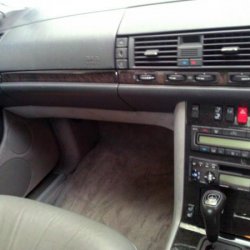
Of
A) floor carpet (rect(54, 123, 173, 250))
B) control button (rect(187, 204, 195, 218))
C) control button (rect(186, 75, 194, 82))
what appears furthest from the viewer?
floor carpet (rect(54, 123, 173, 250))

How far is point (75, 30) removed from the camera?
95 cm

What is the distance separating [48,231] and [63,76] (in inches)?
18.4

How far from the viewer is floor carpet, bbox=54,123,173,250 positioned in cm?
134

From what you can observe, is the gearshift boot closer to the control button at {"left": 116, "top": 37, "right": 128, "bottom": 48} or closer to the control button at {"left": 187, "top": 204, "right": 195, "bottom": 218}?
the control button at {"left": 187, "top": 204, "right": 195, "bottom": 218}

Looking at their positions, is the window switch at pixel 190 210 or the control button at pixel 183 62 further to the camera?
the window switch at pixel 190 210

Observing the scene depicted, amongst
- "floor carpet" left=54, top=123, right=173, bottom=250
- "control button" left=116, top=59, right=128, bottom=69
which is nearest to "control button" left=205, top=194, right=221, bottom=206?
"control button" left=116, top=59, right=128, bottom=69

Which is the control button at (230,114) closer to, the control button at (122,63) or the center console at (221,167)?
the center console at (221,167)

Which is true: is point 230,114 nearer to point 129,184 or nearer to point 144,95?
point 144,95

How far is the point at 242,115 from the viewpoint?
2.54ft

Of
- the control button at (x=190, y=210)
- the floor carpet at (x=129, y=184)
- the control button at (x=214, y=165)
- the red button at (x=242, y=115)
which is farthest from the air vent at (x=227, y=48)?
the floor carpet at (x=129, y=184)

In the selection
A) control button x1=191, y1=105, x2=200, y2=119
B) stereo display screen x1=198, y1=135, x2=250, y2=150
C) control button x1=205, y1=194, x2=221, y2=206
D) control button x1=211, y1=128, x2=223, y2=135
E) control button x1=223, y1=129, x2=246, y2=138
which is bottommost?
control button x1=205, y1=194, x2=221, y2=206

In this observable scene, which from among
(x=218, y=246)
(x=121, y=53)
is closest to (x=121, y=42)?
(x=121, y=53)

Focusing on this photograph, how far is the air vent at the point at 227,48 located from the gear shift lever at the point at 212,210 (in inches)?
11.8

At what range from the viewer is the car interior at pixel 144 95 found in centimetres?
73
